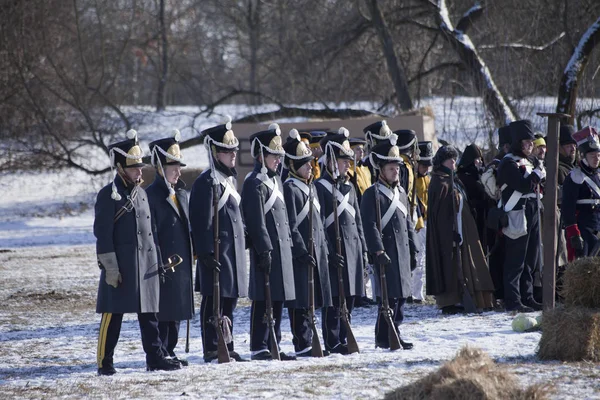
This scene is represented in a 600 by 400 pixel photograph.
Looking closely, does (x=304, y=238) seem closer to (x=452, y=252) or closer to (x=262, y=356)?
(x=262, y=356)

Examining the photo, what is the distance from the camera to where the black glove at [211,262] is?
875cm

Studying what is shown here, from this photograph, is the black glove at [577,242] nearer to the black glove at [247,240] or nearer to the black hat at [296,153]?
the black hat at [296,153]

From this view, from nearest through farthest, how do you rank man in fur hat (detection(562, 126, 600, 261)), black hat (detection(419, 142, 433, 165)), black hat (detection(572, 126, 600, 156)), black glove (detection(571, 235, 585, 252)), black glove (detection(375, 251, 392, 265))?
1. black glove (detection(375, 251, 392, 265))
2. black glove (detection(571, 235, 585, 252))
3. man in fur hat (detection(562, 126, 600, 261))
4. black hat (detection(572, 126, 600, 156))
5. black hat (detection(419, 142, 433, 165))

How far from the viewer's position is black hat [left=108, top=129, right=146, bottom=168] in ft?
28.0

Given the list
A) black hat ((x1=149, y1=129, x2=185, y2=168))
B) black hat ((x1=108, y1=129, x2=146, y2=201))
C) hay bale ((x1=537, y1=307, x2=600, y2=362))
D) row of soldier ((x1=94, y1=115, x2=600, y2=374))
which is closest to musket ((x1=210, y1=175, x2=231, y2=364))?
row of soldier ((x1=94, y1=115, x2=600, y2=374))

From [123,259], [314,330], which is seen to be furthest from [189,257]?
[314,330]

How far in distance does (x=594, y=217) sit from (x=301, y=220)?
3426 mm

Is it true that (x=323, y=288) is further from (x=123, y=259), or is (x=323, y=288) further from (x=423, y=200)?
(x=423, y=200)

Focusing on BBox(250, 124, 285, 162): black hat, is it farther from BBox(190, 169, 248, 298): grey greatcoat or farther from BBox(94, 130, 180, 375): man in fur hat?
BBox(94, 130, 180, 375): man in fur hat

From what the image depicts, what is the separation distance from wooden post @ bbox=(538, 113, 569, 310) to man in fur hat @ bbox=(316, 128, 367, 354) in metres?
1.70

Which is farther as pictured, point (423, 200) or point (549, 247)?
point (423, 200)

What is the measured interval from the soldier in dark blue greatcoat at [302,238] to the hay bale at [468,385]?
9.67 feet

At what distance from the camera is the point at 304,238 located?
9.41 m

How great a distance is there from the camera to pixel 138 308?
330 inches
